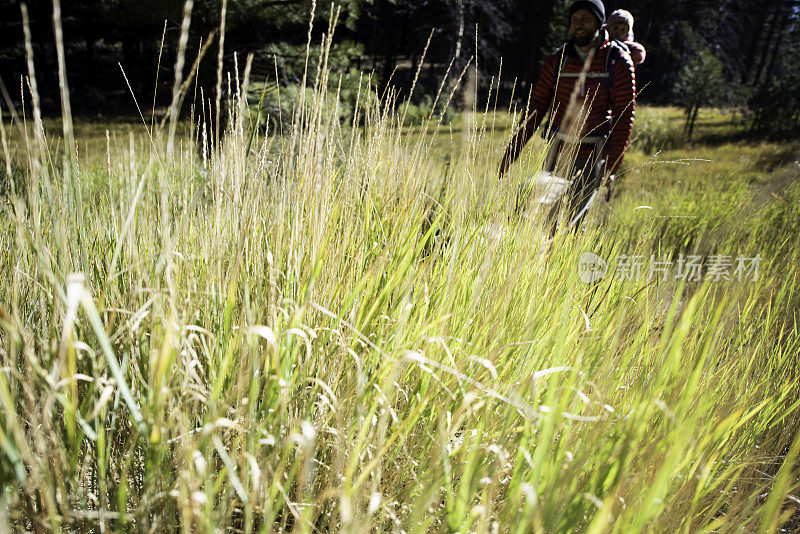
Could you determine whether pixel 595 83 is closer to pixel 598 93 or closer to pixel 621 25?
pixel 598 93

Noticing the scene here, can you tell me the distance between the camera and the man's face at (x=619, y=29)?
322 centimetres

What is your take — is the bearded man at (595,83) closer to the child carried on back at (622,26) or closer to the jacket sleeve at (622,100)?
the jacket sleeve at (622,100)

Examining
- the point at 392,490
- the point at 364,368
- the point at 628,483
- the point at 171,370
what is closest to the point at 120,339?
the point at 171,370

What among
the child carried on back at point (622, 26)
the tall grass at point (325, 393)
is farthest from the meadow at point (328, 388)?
the child carried on back at point (622, 26)

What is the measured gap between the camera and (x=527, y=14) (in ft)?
70.1

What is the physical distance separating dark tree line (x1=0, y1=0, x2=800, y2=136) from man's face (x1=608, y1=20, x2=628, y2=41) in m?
0.54

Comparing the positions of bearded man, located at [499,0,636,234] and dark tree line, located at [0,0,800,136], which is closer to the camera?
bearded man, located at [499,0,636,234]

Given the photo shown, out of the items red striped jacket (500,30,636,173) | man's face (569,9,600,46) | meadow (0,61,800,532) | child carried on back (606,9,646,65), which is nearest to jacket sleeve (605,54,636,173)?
red striped jacket (500,30,636,173)

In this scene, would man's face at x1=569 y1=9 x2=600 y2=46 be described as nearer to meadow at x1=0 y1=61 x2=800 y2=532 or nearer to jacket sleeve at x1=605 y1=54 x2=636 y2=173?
jacket sleeve at x1=605 y1=54 x2=636 y2=173

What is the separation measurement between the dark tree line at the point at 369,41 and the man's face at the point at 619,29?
0.54m

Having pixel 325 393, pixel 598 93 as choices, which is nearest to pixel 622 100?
pixel 598 93

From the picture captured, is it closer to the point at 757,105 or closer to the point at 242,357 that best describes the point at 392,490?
the point at 242,357

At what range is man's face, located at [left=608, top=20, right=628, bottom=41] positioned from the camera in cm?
322

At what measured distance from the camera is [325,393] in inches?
40.1
